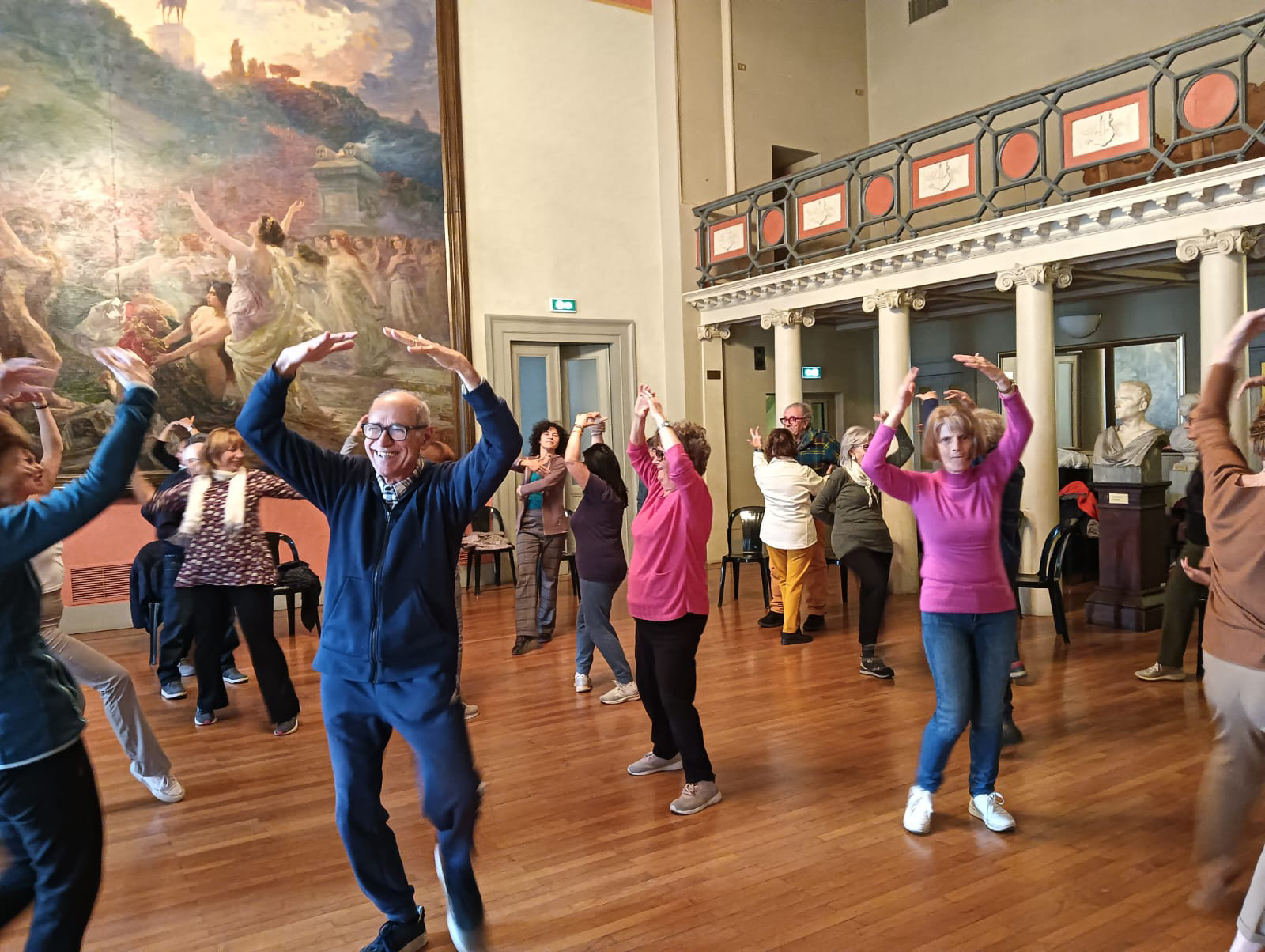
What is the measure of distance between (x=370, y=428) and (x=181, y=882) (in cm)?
211

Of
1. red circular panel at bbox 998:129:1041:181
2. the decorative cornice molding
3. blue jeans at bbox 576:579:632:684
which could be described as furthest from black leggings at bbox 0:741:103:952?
red circular panel at bbox 998:129:1041:181

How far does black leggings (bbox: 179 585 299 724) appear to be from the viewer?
16.7ft

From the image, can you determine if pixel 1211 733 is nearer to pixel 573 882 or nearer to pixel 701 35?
pixel 573 882

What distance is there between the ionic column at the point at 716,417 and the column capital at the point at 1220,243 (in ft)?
18.9

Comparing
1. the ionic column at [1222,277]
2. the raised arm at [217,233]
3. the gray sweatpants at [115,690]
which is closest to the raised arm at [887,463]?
the gray sweatpants at [115,690]

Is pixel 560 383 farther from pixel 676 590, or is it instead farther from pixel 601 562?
pixel 676 590

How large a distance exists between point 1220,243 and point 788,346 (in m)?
4.74

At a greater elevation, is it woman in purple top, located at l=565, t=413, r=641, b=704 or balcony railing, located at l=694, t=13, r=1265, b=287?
balcony railing, located at l=694, t=13, r=1265, b=287

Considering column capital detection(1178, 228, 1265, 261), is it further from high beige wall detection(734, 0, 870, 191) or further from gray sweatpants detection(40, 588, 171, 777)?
gray sweatpants detection(40, 588, 171, 777)

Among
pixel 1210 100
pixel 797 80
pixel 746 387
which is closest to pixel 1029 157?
pixel 1210 100

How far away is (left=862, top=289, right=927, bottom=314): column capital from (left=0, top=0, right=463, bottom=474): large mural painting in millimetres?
4501

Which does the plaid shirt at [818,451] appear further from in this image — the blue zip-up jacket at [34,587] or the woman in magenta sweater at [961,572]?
the blue zip-up jacket at [34,587]

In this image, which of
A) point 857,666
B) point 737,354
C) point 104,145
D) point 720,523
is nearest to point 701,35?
point 737,354

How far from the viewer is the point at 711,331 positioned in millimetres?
12070
